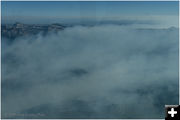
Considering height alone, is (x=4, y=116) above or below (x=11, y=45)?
below

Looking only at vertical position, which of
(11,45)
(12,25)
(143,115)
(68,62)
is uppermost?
(12,25)

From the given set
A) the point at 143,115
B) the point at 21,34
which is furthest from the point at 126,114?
the point at 21,34

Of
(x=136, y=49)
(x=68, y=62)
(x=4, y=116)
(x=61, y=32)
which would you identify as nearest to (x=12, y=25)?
(x=61, y=32)

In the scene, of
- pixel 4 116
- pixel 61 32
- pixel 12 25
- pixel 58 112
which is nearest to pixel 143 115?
pixel 58 112

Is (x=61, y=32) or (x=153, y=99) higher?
(x=61, y=32)

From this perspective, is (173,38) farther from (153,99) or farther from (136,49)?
(153,99)

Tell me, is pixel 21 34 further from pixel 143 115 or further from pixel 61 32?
pixel 143 115

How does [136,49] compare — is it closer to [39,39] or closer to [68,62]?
[68,62]

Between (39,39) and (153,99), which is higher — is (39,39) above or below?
above
